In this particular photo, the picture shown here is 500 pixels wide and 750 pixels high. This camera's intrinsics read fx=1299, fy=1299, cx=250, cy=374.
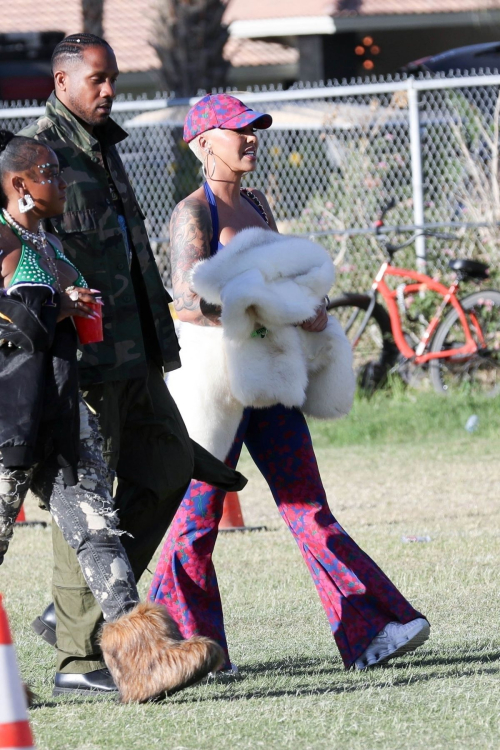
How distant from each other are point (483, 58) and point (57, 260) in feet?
41.5

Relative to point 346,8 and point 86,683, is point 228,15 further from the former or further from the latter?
point 86,683

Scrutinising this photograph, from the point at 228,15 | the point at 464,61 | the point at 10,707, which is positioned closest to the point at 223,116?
the point at 10,707

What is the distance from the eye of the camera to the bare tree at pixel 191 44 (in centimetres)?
1633

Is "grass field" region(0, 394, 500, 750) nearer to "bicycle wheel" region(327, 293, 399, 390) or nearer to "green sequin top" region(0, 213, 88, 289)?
"green sequin top" region(0, 213, 88, 289)

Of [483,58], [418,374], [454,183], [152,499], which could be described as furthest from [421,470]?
[483,58]

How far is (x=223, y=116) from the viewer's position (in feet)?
15.5

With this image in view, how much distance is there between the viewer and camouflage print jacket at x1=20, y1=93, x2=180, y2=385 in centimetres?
429

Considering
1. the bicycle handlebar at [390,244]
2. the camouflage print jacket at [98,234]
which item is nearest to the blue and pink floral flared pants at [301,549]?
the camouflage print jacket at [98,234]

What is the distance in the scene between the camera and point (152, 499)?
177 inches

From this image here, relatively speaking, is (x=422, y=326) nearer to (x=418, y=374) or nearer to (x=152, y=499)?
(x=418, y=374)

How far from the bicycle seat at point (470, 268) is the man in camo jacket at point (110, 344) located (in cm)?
718

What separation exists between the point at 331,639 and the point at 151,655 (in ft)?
5.21

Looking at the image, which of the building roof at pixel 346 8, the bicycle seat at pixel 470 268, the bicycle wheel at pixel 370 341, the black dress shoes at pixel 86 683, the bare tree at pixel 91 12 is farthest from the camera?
the building roof at pixel 346 8

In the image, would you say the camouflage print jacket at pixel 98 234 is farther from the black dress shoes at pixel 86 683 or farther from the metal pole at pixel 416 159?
the metal pole at pixel 416 159
